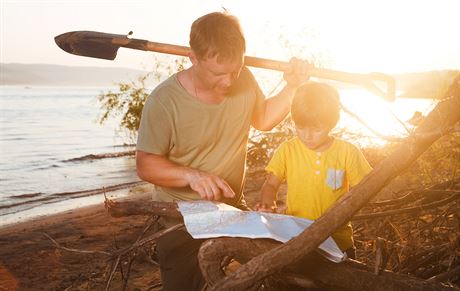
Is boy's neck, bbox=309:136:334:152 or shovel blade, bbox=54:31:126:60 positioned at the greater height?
shovel blade, bbox=54:31:126:60

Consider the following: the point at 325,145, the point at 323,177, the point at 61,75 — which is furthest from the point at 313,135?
the point at 61,75

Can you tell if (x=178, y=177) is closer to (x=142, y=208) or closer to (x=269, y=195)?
(x=142, y=208)

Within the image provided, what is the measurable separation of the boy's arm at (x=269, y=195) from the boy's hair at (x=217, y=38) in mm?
810

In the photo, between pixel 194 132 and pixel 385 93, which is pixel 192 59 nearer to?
pixel 194 132

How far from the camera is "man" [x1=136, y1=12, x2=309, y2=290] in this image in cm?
229

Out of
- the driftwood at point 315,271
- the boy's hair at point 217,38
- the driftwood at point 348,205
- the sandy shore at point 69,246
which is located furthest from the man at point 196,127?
the sandy shore at point 69,246

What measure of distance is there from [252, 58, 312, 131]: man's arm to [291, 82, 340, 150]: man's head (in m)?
0.07

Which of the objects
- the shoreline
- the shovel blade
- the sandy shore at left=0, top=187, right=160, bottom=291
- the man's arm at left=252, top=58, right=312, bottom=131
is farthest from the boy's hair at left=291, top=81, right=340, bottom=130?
the shoreline

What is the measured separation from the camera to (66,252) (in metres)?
6.76

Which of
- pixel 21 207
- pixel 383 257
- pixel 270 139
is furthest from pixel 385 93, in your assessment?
pixel 21 207

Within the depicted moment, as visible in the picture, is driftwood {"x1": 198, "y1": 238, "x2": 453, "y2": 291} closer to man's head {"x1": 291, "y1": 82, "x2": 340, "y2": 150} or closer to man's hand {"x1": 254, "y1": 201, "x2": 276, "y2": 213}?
man's hand {"x1": 254, "y1": 201, "x2": 276, "y2": 213}

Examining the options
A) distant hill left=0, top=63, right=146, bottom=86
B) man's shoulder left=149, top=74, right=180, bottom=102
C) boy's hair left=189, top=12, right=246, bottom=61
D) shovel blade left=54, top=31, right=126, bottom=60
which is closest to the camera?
boy's hair left=189, top=12, right=246, bottom=61

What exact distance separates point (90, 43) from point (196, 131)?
1159 mm

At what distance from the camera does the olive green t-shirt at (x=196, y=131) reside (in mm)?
2363
